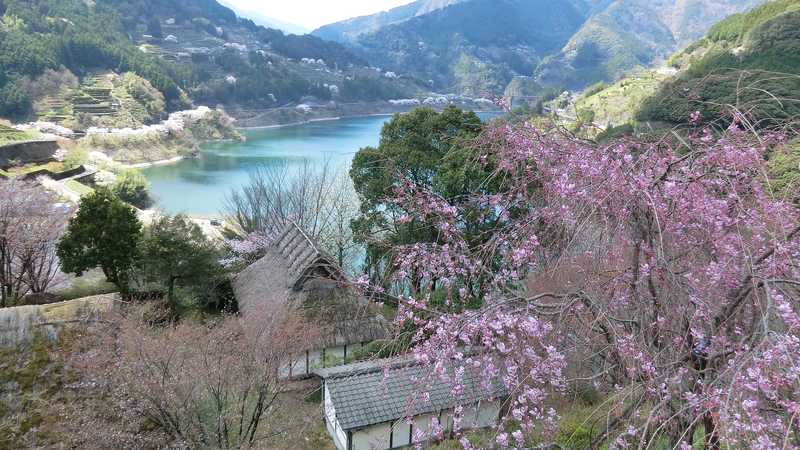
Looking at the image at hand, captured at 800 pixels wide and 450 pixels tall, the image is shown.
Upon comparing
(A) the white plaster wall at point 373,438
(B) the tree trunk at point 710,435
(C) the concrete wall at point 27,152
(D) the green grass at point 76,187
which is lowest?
(A) the white plaster wall at point 373,438

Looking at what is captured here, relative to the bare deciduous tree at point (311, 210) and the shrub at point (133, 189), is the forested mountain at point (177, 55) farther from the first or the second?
the bare deciduous tree at point (311, 210)

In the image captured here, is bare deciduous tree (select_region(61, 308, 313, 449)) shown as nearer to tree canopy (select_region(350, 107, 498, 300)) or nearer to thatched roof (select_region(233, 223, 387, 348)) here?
thatched roof (select_region(233, 223, 387, 348))

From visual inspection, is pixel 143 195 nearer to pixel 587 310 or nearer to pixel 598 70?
pixel 587 310

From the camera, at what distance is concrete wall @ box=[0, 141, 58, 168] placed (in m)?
22.6

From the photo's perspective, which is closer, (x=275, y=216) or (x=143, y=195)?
(x=275, y=216)

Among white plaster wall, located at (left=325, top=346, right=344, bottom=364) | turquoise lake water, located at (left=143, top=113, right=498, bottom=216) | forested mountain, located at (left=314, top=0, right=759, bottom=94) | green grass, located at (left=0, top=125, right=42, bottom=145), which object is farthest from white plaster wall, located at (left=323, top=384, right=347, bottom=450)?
forested mountain, located at (left=314, top=0, right=759, bottom=94)

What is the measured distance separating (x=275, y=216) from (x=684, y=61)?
41.3 meters

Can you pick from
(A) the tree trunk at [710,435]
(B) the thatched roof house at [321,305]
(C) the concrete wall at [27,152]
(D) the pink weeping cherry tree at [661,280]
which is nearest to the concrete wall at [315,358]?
(B) the thatched roof house at [321,305]

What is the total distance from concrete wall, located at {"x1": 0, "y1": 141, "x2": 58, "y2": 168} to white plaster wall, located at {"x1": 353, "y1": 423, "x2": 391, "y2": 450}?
76.5ft

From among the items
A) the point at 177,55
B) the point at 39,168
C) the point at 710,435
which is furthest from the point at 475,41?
the point at 710,435

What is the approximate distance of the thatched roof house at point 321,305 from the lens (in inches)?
374

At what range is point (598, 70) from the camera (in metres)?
89.9

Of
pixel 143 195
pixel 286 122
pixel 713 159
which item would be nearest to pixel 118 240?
pixel 713 159

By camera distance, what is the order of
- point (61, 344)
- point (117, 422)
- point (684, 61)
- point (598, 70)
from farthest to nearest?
point (598, 70) → point (684, 61) → point (61, 344) → point (117, 422)
